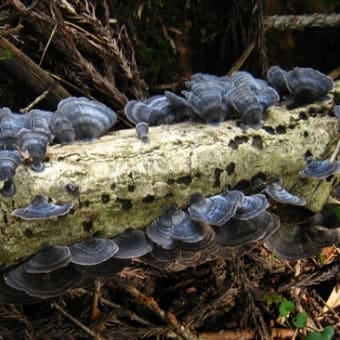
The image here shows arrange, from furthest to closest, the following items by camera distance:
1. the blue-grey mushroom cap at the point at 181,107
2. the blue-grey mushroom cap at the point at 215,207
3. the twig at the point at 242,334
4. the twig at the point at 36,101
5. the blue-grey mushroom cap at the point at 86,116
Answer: the twig at the point at 242,334, the twig at the point at 36,101, the blue-grey mushroom cap at the point at 181,107, the blue-grey mushroom cap at the point at 86,116, the blue-grey mushroom cap at the point at 215,207

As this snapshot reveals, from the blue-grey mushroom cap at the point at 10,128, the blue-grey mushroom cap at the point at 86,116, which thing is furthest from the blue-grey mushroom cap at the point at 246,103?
the blue-grey mushroom cap at the point at 10,128

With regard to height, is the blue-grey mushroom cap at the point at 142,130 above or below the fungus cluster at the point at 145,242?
above

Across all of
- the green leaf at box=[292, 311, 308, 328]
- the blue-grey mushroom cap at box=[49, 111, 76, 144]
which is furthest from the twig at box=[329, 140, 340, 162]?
the blue-grey mushroom cap at box=[49, 111, 76, 144]

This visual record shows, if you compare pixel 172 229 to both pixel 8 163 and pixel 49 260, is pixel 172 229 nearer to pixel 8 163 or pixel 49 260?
pixel 49 260

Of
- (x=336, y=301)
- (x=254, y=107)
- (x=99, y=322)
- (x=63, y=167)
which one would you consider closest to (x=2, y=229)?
(x=63, y=167)

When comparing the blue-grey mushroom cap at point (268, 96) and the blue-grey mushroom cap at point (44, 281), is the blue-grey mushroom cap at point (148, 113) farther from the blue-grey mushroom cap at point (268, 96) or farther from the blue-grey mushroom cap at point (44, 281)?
the blue-grey mushroom cap at point (44, 281)

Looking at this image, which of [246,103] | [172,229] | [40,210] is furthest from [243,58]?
[40,210]

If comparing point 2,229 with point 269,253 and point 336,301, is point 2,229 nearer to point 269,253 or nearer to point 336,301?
point 269,253
